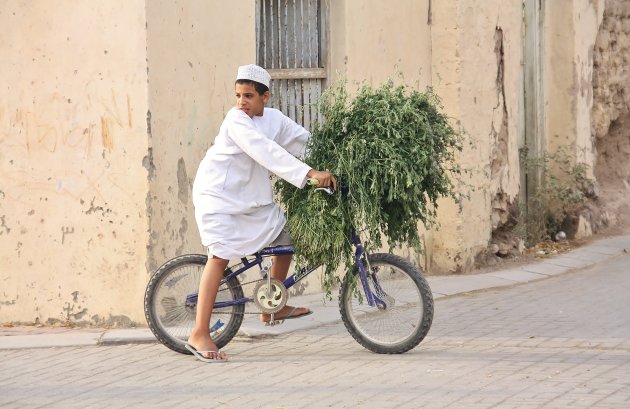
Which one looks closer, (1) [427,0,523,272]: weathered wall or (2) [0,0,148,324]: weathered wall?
(2) [0,0,148,324]: weathered wall

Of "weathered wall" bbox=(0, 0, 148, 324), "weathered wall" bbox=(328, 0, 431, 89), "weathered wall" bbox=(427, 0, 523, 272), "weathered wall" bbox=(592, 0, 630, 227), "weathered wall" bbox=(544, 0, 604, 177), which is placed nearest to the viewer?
"weathered wall" bbox=(0, 0, 148, 324)

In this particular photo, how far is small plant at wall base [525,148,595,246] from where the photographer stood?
13312mm

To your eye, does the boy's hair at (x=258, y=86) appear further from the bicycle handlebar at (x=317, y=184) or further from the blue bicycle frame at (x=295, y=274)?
the blue bicycle frame at (x=295, y=274)

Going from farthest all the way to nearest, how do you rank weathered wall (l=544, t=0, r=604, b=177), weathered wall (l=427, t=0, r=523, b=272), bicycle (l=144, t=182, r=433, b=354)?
weathered wall (l=544, t=0, r=604, b=177) < weathered wall (l=427, t=0, r=523, b=272) < bicycle (l=144, t=182, r=433, b=354)

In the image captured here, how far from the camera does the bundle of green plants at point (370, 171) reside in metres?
6.97

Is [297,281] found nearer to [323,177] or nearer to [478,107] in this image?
[323,177]

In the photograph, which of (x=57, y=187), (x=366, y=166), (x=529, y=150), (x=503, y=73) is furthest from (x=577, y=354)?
(x=529, y=150)

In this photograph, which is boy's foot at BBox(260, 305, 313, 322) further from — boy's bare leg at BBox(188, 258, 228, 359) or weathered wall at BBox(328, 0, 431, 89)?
weathered wall at BBox(328, 0, 431, 89)

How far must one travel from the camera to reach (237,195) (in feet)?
23.7

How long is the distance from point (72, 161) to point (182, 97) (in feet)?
3.06

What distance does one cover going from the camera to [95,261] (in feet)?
27.9

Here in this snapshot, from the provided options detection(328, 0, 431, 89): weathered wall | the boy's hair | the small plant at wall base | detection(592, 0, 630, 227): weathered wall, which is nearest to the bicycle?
the boy's hair

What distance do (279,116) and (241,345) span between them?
1573 mm

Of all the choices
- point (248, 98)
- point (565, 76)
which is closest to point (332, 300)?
point (248, 98)
